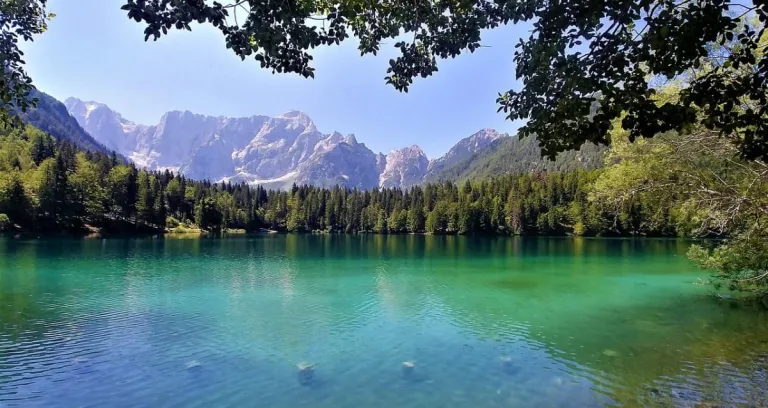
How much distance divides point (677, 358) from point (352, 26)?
1731 centimetres

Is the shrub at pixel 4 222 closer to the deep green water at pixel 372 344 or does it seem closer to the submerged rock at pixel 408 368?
the deep green water at pixel 372 344

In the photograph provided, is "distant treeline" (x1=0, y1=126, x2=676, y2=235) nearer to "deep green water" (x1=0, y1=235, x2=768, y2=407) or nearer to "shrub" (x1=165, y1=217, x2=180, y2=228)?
"shrub" (x1=165, y1=217, x2=180, y2=228)

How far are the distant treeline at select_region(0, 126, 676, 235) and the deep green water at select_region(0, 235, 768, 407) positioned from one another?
8226cm

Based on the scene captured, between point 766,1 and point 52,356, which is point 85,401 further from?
point 766,1

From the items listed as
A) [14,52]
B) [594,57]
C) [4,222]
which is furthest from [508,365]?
[4,222]

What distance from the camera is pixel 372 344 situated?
64.7ft

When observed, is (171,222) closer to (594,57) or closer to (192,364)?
(192,364)

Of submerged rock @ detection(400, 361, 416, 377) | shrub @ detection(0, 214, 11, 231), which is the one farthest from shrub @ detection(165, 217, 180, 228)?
submerged rock @ detection(400, 361, 416, 377)

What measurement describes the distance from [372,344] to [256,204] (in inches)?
7210

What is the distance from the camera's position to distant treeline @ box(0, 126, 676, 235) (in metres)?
113

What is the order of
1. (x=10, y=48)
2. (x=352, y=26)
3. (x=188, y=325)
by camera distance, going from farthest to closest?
(x=188, y=325) < (x=352, y=26) < (x=10, y=48)

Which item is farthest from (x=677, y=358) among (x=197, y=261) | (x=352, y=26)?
(x=197, y=261)

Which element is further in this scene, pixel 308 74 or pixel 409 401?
pixel 409 401

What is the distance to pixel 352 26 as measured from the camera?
8.25 meters
